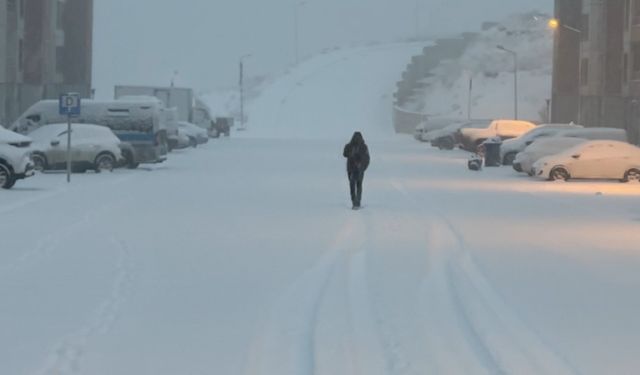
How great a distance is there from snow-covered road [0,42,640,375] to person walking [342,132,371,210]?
0.41m

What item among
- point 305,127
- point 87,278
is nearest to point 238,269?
point 87,278

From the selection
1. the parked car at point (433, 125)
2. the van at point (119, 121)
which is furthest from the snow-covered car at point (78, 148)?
the parked car at point (433, 125)

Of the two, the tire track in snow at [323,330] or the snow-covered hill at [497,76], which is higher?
the snow-covered hill at [497,76]

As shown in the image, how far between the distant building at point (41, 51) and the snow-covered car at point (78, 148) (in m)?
28.0

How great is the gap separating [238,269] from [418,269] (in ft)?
7.12

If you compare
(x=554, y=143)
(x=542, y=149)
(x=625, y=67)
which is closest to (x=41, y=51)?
(x=625, y=67)

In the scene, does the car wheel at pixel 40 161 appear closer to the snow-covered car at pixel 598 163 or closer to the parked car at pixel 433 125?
the snow-covered car at pixel 598 163

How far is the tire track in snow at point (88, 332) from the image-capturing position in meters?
10.7

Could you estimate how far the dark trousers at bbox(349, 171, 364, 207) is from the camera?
2950cm

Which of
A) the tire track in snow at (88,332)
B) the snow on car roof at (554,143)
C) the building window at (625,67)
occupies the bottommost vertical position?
the tire track in snow at (88,332)

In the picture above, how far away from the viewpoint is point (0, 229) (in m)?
22.5

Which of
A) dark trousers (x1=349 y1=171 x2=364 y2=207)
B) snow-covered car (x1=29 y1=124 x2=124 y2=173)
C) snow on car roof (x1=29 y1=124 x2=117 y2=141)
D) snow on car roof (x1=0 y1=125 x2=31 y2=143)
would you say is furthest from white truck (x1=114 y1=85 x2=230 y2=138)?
dark trousers (x1=349 y1=171 x2=364 y2=207)

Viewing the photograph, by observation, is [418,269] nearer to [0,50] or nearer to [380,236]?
[380,236]

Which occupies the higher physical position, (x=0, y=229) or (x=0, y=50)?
(x=0, y=50)
